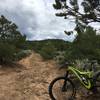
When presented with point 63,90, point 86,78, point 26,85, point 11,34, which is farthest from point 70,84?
point 11,34

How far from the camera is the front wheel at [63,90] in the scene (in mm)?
8766

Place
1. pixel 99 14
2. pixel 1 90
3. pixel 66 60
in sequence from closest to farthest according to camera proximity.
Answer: pixel 1 90 → pixel 99 14 → pixel 66 60

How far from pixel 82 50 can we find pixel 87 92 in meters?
5.19

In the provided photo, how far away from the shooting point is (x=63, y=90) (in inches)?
352

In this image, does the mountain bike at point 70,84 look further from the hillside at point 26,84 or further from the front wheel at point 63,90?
the hillside at point 26,84

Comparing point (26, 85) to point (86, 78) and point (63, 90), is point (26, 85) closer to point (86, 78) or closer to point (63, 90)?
point (63, 90)

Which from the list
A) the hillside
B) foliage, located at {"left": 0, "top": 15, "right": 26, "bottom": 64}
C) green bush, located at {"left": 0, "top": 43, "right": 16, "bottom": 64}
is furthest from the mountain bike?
foliage, located at {"left": 0, "top": 15, "right": 26, "bottom": 64}

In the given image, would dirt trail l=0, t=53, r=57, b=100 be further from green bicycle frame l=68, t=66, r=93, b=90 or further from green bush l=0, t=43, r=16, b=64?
green bush l=0, t=43, r=16, b=64

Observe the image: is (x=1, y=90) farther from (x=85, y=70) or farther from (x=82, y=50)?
(x=82, y=50)

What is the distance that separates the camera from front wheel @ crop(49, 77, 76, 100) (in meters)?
8.77

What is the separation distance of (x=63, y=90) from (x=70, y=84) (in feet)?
0.89

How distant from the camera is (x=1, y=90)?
985 cm

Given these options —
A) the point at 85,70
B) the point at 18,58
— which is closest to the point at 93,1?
the point at 85,70

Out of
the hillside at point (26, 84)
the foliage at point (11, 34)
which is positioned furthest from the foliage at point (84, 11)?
the foliage at point (11, 34)
